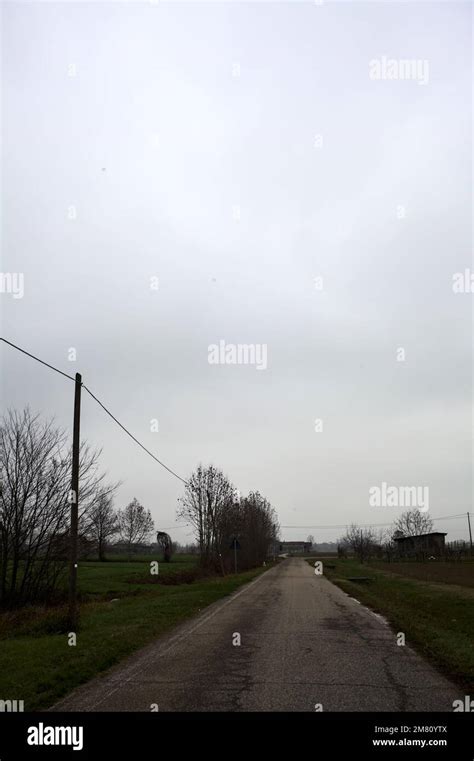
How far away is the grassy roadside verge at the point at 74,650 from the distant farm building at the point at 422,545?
6215 centimetres

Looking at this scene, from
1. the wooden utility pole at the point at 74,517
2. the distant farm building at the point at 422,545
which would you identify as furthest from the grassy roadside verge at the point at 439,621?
the distant farm building at the point at 422,545

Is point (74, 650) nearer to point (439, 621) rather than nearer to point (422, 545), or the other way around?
point (439, 621)

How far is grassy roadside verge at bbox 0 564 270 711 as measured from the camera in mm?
8312

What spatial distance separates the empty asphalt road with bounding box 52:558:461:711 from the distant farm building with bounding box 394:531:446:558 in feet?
212

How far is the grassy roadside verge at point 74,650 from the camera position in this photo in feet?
27.3

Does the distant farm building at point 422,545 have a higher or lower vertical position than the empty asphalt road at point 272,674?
lower

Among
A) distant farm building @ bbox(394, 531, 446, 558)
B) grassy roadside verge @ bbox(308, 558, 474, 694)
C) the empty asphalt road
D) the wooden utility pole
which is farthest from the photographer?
distant farm building @ bbox(394, 531, 446, 558)

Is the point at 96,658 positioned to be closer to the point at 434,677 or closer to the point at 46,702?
the point at 46,702

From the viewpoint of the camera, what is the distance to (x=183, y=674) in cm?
901

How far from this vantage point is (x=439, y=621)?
16.4 m

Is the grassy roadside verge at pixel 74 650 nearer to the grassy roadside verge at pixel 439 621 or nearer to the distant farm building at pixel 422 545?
the grassy roadside verge at pixel 439 621

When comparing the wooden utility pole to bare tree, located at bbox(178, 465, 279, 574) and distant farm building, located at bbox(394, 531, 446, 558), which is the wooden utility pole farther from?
distant farm building, located at bbox(394, 531, 446, 558)

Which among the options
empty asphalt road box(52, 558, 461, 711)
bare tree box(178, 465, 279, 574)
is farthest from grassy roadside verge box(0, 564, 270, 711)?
bare tree box(178, 465, 279, 574)
